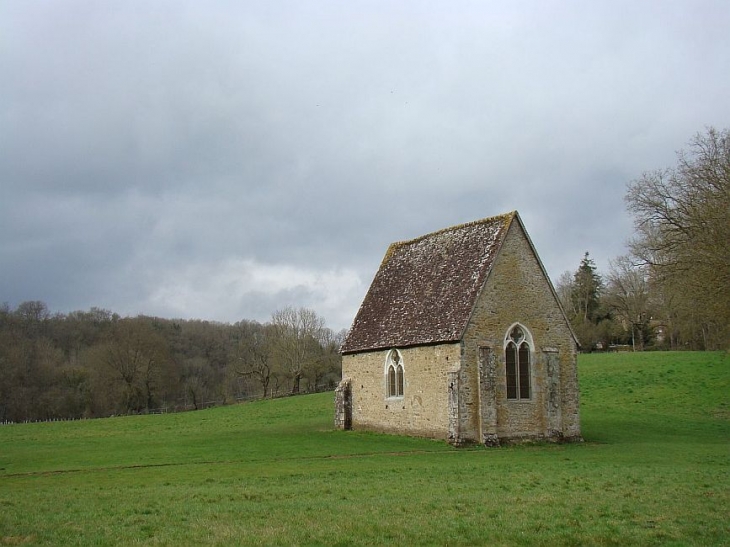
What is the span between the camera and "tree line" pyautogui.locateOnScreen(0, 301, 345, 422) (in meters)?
79.1

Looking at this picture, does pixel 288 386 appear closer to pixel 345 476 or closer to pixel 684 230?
pixel 684 230

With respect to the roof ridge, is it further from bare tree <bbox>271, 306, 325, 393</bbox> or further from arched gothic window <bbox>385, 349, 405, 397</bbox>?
bare tree <bbox>271, 306, 325, 393</bbox>

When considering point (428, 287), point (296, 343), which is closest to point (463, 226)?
point (428, 287)

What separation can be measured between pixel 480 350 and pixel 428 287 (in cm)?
545

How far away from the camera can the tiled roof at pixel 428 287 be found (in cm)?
3156

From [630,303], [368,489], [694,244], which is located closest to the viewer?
[368,489]

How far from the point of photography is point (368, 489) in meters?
16.4

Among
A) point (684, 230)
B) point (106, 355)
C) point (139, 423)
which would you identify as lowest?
point (139, 423)

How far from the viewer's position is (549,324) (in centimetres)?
3266

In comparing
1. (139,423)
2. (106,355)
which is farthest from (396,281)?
(106,355)

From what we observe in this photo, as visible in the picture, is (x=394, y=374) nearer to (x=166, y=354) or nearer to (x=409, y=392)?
(x=409, y=392)

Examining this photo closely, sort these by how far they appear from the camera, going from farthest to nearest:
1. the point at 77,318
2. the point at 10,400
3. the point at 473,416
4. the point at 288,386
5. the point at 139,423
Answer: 1. the point at 77,318
2. the point at 288,386
3. the point at 10,400
4. the point at 139,423
5. the point at 473,416

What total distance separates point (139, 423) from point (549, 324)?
112 feet

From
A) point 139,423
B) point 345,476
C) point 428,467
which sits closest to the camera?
point 345,476
